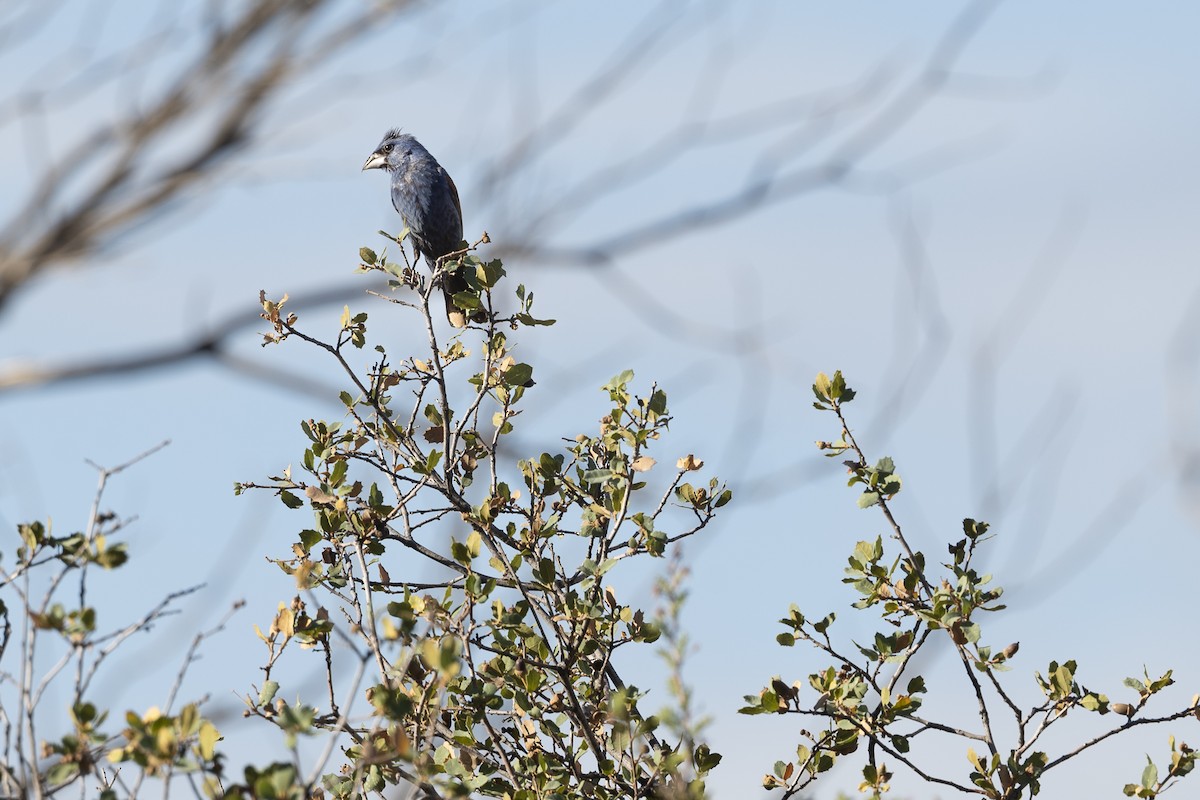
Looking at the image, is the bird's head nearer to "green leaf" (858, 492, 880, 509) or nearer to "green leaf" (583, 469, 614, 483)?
"green leaf" (583, 469, 614, 483)

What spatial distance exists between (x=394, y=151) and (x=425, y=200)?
0.77m

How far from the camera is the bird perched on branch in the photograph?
7.93m

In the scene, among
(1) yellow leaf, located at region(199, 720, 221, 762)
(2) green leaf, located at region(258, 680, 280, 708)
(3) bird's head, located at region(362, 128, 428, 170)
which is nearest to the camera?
(1) yellow leaf, located at region(199, 720, 221, 762)

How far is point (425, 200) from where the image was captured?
319 inches

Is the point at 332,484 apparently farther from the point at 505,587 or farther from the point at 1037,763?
the point at 1037,763

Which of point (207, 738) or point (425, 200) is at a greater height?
point (425, 200)

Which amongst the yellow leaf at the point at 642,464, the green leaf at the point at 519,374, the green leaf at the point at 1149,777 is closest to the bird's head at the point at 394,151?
the green leaf at the point at 519,374

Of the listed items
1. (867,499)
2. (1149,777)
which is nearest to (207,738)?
(867,499)

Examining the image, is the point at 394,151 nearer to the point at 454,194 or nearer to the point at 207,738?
the point at 454,194

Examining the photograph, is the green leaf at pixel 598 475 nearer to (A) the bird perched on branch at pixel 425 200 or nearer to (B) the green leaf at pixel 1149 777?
(B) the green leaf at pixel 1149 777

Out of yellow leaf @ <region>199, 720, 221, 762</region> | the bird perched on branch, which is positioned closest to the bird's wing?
the bird perched on branch

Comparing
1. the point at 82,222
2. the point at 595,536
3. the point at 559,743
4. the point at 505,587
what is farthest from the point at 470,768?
the point at 82,222

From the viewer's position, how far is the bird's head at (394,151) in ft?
28.2

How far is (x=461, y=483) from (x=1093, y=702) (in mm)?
1796
